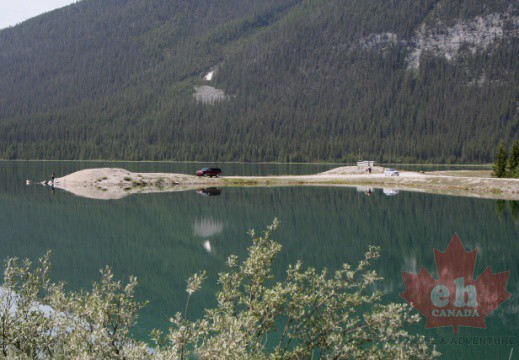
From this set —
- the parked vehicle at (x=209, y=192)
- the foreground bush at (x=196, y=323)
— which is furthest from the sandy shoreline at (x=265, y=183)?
the foreground bush at (x=196, y=323)

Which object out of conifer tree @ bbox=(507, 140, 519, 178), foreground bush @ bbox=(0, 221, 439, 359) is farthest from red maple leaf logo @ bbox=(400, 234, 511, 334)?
conifer tree @ bbox=(507, 140, 519, 178)

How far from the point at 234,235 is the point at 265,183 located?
51.7 meters

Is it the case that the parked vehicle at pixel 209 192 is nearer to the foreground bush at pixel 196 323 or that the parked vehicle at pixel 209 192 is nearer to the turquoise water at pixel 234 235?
Result: the turquoise water at pixel 234 235

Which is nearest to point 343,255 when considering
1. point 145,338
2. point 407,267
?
point 407,267

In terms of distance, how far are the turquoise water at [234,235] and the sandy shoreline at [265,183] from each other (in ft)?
31.3

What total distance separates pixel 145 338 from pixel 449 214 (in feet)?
147

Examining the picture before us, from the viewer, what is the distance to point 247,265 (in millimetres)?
11938

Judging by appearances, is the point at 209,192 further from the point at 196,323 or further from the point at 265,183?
the point at 196,323

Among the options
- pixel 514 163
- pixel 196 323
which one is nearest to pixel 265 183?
pixel 514 163

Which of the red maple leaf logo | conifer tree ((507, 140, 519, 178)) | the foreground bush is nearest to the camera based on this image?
the foreground bush

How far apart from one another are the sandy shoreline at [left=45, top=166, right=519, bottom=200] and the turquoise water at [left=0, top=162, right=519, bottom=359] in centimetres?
955

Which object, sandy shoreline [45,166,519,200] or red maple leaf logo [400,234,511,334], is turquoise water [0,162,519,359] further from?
sandy shoreline [45,166,519,200]

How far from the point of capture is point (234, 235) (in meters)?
43.4

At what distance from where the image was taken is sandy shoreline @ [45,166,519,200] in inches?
3211
